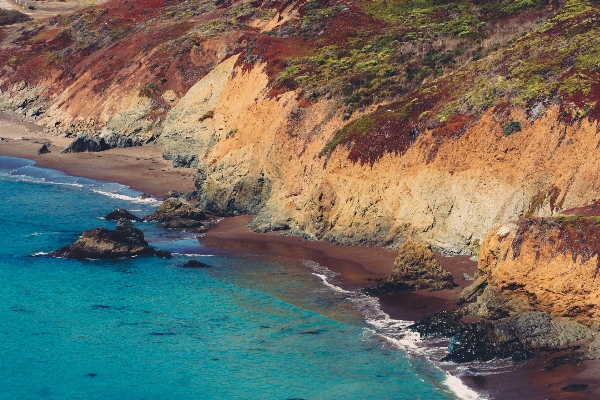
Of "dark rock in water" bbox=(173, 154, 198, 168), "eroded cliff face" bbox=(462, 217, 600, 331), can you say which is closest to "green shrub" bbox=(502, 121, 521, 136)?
"eroded cliff face" bbox=(462, 217, 600, 331)

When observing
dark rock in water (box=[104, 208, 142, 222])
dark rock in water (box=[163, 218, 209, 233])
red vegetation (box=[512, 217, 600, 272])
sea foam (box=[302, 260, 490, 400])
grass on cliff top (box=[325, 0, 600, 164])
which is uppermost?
grass on cliff top (box=[325, 0, 600, 164])

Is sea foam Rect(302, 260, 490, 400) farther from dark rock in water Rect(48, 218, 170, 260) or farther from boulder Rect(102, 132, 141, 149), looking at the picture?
boulder Rect(102, 132, 141, 149)

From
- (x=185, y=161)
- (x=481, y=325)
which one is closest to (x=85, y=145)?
(x=185, y=161)

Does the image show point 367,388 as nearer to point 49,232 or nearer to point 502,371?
point 502,371

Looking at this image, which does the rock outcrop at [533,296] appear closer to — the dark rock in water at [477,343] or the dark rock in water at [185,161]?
the dark rock in water at [477,343]

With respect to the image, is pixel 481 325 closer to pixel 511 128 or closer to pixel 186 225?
pixel 511 128

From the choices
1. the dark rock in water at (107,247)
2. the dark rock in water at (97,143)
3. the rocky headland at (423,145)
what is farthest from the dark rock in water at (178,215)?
the dark rock in water at (97,143)
